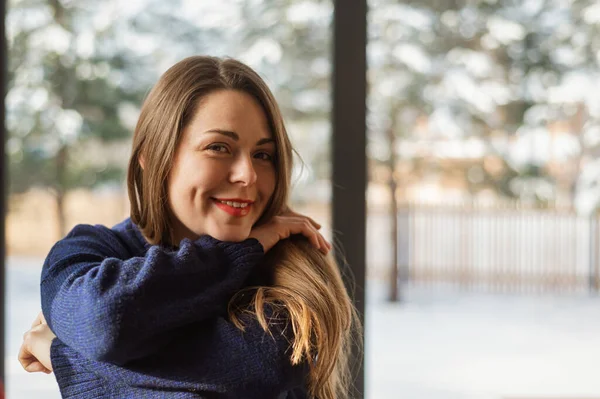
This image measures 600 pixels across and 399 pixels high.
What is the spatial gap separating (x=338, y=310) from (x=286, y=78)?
1.49 meters

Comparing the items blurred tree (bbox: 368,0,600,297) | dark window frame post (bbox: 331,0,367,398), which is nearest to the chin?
dark window frame post (bbox: 331,0,367,398)

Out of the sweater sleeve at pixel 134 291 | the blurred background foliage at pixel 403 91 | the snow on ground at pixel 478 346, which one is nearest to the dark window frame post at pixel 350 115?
the blurred background foliage at pixel 403 91

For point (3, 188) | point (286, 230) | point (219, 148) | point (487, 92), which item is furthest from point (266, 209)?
point (487, 92)

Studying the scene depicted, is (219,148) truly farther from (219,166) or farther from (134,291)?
(134,291)

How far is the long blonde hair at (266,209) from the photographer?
36.8 inches

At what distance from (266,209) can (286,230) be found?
0.05m

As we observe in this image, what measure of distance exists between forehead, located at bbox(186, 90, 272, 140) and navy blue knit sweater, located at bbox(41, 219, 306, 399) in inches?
6.6

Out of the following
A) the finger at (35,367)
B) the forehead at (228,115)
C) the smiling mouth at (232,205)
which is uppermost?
the forehead at (228,115)

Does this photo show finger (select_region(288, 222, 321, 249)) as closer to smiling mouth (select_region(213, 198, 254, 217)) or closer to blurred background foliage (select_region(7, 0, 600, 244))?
smiling mouth (select_region(213, 198, 254, 217))

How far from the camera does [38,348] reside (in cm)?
97

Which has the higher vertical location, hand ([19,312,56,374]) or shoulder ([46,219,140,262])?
shoulder ([46,219,140,262])

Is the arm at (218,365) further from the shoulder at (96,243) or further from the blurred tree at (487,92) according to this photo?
the blurred tree at (487,92)

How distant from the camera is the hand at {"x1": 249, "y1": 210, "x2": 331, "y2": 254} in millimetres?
1004

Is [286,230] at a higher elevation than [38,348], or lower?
higher
